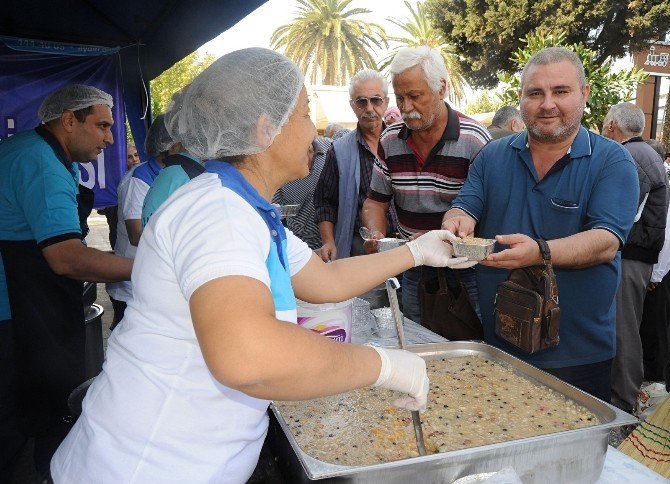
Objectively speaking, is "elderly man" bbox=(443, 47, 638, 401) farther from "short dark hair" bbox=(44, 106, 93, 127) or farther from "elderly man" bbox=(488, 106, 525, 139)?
"elderly man" bbox=(488, 106, 525, 139)

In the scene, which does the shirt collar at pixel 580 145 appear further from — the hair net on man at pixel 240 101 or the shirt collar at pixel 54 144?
the shirt collar at pixel 54 144

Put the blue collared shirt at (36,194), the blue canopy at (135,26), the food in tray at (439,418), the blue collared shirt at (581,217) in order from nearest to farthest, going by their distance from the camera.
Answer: the food in tray at (439,418) < the blue collared shirt at (581,217) < the blue collared shirt at (36,194) < the blue canopy at (135,26)

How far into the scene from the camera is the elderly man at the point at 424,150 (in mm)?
→ 2568

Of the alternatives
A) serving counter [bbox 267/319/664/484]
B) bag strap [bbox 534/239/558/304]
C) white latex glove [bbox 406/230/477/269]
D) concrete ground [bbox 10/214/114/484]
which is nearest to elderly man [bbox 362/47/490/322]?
white latex glove [bbox 406/230/477/269]

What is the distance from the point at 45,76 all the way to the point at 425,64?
112 inches

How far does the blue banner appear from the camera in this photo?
142 inches

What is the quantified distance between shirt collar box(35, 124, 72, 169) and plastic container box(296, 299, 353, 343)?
1.40m

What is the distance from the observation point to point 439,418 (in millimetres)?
1389

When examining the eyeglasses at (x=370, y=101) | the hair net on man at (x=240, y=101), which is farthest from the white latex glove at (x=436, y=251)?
the eyeglasses at (x=370, y=101)

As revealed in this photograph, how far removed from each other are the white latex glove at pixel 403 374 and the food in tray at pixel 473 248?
0.58 m

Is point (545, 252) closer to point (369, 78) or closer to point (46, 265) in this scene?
point (46, 265)

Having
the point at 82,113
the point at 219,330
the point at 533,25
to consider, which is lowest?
the point at 219,330

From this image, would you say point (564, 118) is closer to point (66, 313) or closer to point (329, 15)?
point (66, 313)

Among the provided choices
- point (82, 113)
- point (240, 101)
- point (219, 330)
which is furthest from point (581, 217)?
point (82, 113)
